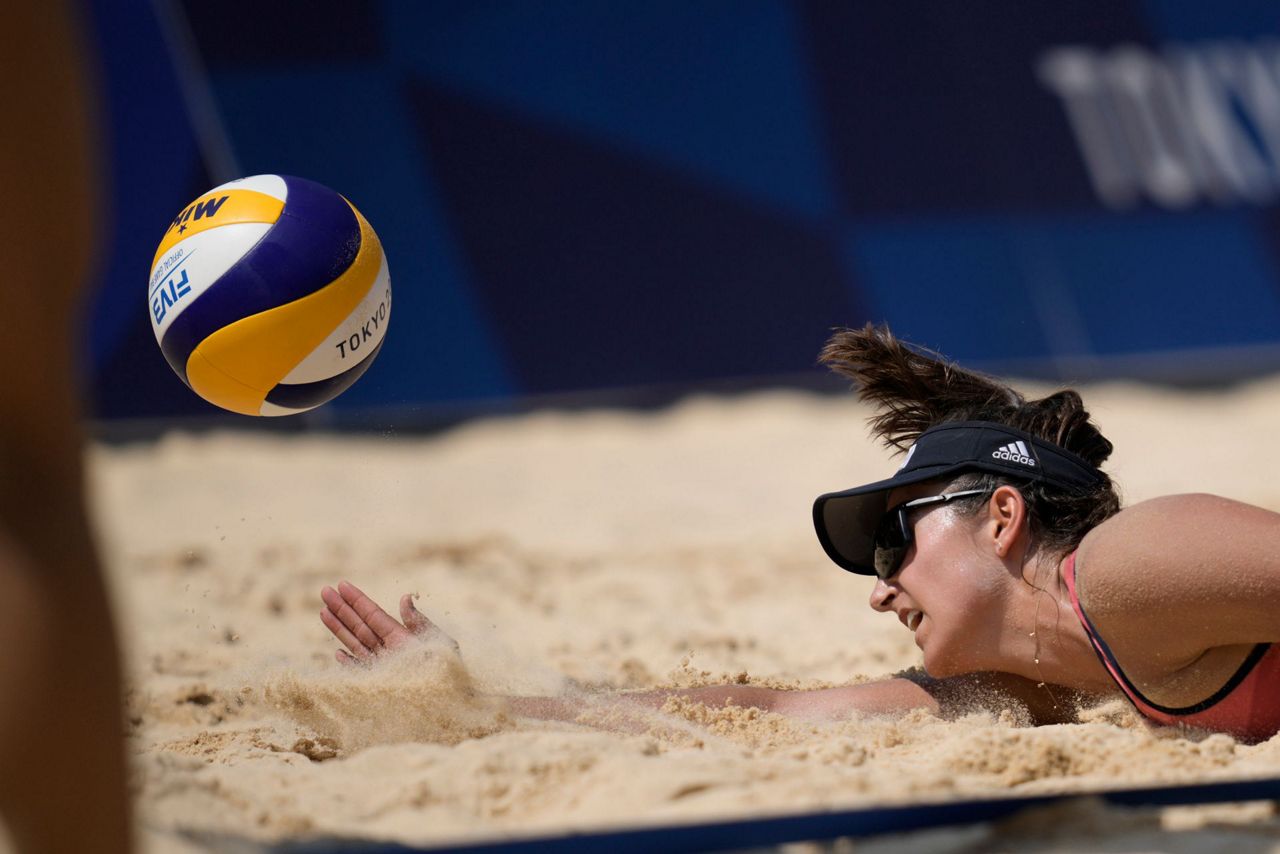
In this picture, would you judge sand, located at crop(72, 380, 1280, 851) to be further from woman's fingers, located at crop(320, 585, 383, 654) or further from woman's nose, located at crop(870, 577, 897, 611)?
woman's nose, located at crop(870, 577, 897, 611)

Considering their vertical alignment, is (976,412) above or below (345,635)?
above

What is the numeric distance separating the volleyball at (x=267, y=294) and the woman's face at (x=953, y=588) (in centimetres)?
119

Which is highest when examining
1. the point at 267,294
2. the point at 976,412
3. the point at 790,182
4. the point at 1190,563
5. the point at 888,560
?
the point at 790,182

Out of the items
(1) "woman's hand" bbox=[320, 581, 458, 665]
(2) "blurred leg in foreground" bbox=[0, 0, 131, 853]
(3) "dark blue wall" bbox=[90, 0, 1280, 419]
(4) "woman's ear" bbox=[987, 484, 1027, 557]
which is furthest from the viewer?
(3) "dark blue wall" bbox=[90, 0, 1280, 419]

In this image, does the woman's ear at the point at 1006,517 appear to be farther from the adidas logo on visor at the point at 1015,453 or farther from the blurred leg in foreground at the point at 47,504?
Answer: the blurred leg in foreground at the point at 47,504

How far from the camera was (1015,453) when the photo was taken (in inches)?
88.1

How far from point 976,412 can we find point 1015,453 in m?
0.20

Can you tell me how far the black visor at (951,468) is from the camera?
87.7 inches

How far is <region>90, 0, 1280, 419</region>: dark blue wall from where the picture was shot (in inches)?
237

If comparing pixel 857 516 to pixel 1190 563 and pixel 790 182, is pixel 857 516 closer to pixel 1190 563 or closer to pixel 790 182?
pixel 1190 563

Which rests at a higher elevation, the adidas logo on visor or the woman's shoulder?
the adidas logo on visor

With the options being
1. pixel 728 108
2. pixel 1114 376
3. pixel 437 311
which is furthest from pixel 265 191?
pixel 1114 376

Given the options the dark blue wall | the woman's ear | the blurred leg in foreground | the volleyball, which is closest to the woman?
the woman's ear

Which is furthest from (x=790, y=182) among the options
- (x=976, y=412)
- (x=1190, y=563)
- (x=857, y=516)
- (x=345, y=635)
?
(x=1190, y=563)
